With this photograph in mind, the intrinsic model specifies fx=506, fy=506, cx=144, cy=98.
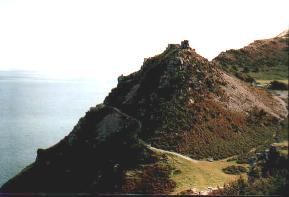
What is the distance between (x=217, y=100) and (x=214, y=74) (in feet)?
17.1

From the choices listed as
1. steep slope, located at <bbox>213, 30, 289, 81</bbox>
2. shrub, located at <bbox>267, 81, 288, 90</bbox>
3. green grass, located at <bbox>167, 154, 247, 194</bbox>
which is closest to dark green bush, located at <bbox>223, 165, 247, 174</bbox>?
green grass, located at <bbox>167, 154, 247, 194</bbox>

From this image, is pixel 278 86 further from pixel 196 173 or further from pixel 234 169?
pixel 196 173

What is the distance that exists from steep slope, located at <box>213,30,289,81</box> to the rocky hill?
1.69 metres

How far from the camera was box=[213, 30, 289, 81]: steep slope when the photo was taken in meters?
37.1

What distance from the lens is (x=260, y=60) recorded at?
49.5 m

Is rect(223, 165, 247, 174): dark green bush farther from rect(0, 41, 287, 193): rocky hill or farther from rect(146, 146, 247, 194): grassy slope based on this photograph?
rect(0, 41, 287, 193): rocky hill

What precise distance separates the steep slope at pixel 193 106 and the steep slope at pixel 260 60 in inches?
63.6

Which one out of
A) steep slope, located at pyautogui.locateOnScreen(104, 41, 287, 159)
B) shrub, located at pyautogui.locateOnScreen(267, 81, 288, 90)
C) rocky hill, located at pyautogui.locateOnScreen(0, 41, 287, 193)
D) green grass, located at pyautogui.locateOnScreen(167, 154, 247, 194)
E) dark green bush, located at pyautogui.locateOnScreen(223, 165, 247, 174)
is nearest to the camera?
shrub, located at pyautogui.locateOnScreen(267, 81, 288, 90)

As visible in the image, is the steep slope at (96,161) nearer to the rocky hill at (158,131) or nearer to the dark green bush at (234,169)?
the rocky hill at (158,131)

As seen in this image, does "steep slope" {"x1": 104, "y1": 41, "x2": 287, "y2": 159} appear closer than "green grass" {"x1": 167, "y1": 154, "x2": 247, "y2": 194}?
No

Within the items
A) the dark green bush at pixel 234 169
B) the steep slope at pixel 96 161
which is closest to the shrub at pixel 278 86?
the dark green bush at pixel 234 169

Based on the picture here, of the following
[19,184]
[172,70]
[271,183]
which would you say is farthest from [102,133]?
[271,183]

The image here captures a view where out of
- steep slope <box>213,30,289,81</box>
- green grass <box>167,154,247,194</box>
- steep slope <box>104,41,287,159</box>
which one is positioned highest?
steep slope <box>213,30,289,81</box>

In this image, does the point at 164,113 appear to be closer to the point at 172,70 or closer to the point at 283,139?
the point at 172,70
